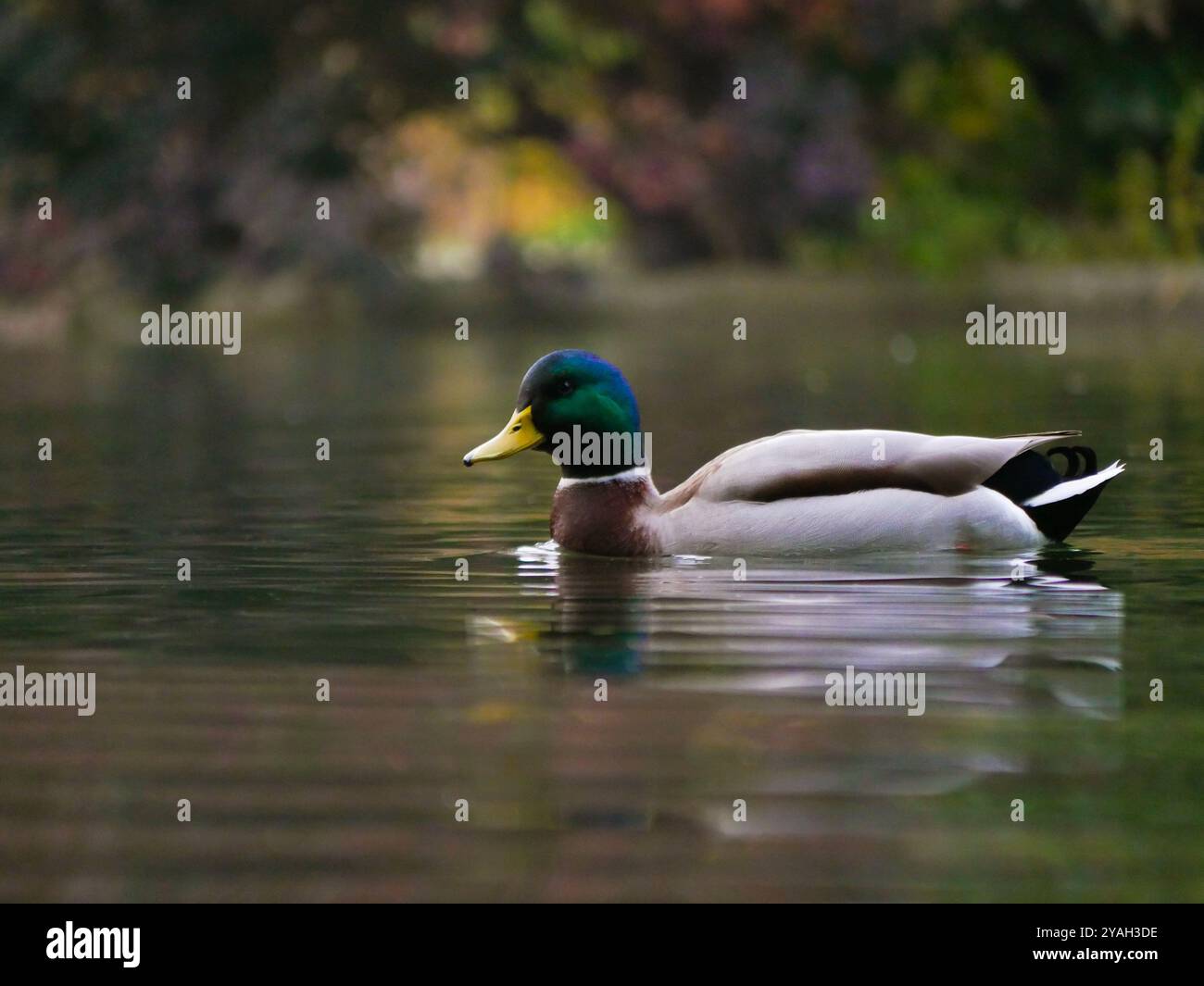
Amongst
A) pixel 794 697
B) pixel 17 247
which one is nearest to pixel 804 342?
pixel 17 247

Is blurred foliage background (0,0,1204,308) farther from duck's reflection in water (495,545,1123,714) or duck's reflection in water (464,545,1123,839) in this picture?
duck's reflection in water (464,545,1123,839)

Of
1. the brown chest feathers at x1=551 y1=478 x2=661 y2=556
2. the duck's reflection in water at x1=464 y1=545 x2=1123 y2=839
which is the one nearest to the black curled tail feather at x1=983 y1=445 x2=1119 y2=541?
the duck's reflection in water at x1=464 y1=545 x2=1123 y2=839

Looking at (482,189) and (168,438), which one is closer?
(168,438)

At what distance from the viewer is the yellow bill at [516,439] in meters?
8.95

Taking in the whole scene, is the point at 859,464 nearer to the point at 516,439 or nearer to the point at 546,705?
the point at 516,439

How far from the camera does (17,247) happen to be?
102 ft

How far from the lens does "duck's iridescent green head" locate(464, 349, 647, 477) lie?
350 inches

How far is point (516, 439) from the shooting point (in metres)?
9.03

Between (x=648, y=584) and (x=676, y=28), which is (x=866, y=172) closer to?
(x=676, y=28)

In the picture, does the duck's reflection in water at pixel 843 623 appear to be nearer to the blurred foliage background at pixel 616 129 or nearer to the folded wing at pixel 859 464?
the folded wing at pixel 859 464

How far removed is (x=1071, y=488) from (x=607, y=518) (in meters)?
1.68

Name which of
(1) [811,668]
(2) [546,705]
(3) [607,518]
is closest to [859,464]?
(3) [607,518]

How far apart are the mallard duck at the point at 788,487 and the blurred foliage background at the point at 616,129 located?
2081cm

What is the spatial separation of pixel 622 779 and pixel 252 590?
11.0 ft
